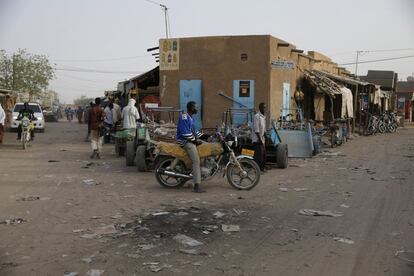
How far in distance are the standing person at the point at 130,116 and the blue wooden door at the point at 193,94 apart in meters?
2.77

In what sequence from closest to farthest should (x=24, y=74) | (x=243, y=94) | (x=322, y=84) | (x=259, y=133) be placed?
(x=259, y=133) < (x=243, y=94) < (x=322, y=84) < (x=24, y=74)

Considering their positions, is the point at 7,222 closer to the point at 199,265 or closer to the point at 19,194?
the point at 19,194

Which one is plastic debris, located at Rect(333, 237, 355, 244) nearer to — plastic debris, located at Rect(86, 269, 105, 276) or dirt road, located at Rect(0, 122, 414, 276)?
dirt road, located at Rect(0, 122, 414, 276)

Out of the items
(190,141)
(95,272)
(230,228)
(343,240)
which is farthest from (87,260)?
(190,141)

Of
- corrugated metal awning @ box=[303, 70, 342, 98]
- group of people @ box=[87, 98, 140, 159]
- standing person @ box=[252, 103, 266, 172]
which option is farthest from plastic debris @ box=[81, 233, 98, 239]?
corrugated metal awning @ box=[303, 70, 342, 98]

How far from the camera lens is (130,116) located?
548 inches

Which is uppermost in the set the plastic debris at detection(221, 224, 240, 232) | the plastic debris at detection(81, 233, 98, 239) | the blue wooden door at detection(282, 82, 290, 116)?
the blue wooden door at detection(282, 82, 290, 116)

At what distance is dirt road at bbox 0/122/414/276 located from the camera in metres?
4.80

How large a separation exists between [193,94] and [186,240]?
11.2 meters

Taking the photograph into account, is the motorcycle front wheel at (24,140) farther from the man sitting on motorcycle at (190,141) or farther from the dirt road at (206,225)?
the man sitting on motorcycle at (190,141)

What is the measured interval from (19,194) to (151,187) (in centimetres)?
235

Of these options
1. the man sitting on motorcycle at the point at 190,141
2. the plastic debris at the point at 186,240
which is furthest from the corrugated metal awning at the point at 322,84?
the plastic debris at the point at 186,240

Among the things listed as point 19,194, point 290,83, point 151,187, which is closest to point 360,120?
point 290,83

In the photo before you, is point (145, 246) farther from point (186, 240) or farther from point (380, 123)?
point (380, 123)
